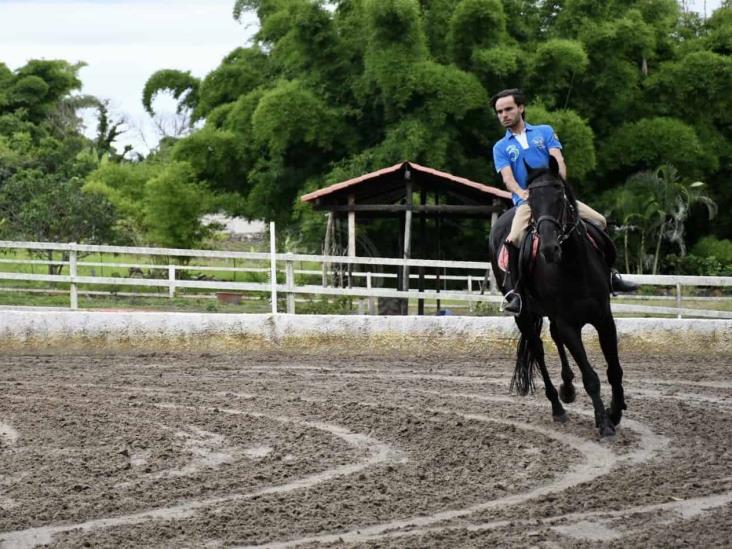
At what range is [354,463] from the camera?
6.47m

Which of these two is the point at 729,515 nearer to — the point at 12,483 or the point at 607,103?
the point at 12,483

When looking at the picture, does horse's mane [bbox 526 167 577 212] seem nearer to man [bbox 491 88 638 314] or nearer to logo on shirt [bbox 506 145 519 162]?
man [bbox 491 88 638 314]

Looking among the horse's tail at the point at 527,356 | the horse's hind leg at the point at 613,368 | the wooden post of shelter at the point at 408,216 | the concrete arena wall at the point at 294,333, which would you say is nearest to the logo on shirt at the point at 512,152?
the horse's hind leg at the point at 613,368

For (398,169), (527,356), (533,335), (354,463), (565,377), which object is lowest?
(354,463)

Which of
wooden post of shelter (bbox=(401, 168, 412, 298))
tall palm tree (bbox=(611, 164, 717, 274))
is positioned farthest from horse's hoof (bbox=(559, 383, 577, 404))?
tall palm tree (bbox=(611, 164, 717, 274))

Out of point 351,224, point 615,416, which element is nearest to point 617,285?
point 615,416

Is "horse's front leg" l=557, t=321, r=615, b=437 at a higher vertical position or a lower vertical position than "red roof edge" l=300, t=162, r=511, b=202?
lower

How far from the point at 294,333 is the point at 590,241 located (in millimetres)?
6163

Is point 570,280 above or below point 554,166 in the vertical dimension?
below

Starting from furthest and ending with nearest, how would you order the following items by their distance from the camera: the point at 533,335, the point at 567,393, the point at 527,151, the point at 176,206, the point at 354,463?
the point at 176,206
the point at 533,335
the point at 567,393
the point at 527,151
the point at 354,463

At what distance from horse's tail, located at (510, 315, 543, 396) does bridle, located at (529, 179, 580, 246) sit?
4.71 feet

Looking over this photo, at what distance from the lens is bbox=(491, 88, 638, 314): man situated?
787 centimetres

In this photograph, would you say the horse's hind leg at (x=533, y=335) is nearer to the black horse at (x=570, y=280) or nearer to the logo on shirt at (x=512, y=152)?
the black horse at (x=570, y=280)

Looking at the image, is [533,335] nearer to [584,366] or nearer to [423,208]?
[584,366]
